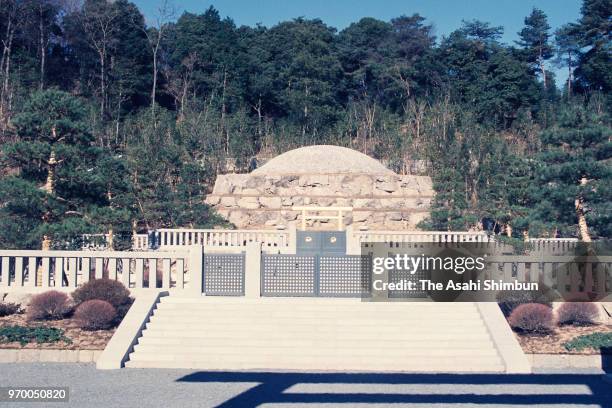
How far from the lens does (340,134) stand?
48.1 m

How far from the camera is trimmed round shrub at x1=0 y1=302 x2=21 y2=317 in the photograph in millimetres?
14492

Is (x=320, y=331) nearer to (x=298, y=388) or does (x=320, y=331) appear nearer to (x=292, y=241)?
(x=298, y=388)

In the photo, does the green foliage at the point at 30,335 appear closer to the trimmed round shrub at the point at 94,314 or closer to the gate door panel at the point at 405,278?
the trimmed round shrub at the point at 94,314

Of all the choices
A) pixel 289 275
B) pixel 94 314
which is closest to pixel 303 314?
pixel 289 275

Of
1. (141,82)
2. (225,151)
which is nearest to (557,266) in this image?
(225,151)

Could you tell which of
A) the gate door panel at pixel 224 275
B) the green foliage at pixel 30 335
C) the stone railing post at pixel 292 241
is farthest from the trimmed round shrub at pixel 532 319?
the stone railing post at pixel 292 241

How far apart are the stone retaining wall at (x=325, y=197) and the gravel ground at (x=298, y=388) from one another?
20294mm

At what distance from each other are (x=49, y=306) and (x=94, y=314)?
142 centimetres

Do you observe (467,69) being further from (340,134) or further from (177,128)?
(177,128)

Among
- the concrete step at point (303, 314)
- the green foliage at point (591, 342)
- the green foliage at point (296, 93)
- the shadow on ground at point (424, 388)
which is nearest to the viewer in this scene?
the shadow on ground at point (424, 388)

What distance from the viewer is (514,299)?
14391 millimetres

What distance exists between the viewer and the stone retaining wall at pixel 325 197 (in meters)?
32.3

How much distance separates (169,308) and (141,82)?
4198 centimetres

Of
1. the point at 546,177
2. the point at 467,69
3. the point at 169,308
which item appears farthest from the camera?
the point at 467,69
